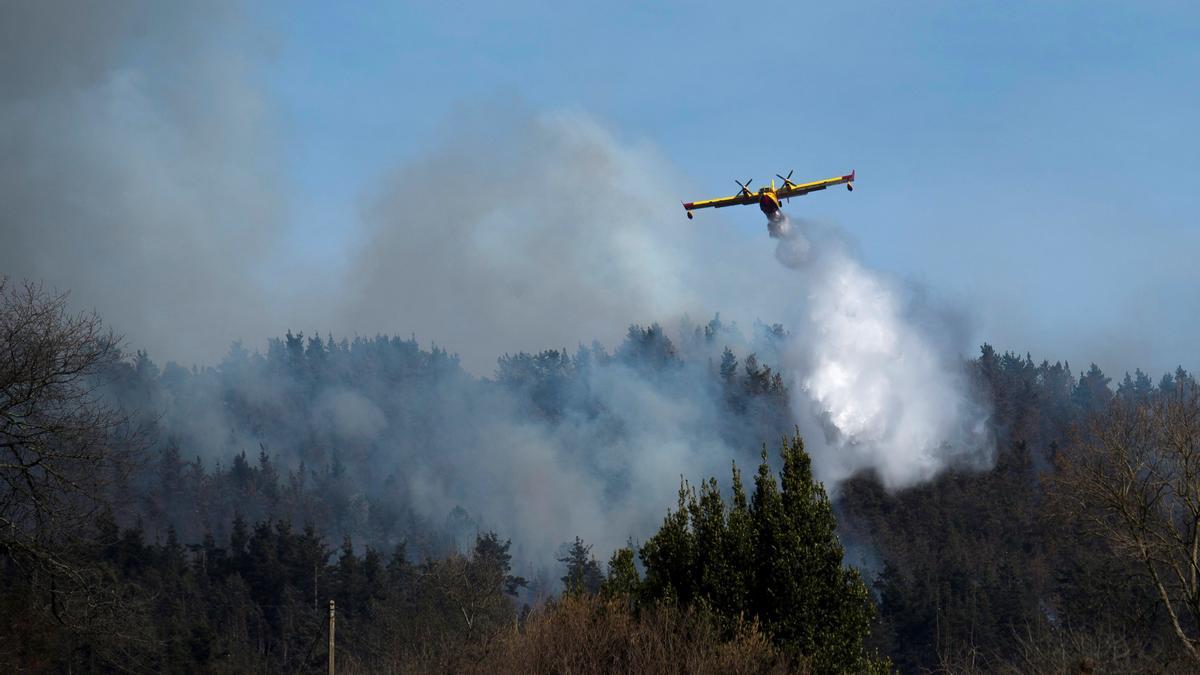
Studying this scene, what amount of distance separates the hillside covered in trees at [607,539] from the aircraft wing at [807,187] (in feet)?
67.0

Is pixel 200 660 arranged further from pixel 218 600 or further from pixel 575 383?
pixel 575 383

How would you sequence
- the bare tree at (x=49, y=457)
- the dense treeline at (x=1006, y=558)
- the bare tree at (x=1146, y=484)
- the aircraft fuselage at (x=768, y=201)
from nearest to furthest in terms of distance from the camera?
1. the bare tree at (x=49, y=457)
2. the bare tree at (x=1146, y=484)
3. the dense treeline at (x=1006, y=558)
4. the aircraft fuselage at (x=768, y=201)

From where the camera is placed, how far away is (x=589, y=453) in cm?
16975

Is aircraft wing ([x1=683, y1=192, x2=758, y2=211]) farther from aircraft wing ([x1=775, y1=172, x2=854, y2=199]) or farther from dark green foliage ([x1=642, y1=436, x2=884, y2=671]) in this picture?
dark green foliage ([x1=642, y1=436, x2=884, y2=671])

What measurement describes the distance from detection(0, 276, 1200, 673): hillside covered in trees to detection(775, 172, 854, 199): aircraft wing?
804 inches

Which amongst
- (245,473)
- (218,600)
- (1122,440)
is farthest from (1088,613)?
(245,473)

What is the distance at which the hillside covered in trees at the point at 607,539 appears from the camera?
31.9 meters

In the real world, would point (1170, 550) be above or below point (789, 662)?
above

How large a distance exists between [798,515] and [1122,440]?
70.1 ft

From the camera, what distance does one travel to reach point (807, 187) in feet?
253

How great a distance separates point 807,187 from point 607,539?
294ft

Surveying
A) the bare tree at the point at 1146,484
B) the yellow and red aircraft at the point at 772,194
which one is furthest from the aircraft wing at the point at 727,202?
the bare tree at the point at 1146,484

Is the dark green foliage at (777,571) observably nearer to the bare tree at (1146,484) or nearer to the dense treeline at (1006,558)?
the dense treeline at (1006,558)

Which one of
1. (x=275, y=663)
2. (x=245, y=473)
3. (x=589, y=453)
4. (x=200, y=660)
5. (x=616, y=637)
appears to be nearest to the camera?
(x=616, y=637)
